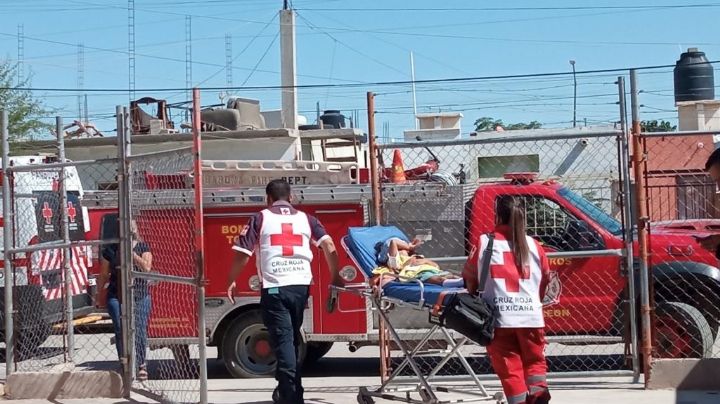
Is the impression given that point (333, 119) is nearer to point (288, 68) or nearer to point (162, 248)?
point (288, 68)

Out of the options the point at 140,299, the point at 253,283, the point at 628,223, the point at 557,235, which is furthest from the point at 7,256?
the point at 628,223

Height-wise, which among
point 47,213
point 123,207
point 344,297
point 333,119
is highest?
point 333,119

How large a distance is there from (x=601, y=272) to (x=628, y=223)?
146 cm

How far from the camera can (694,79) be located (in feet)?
112

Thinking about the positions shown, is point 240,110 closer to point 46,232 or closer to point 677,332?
point 46,232

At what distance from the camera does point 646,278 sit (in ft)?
28.9

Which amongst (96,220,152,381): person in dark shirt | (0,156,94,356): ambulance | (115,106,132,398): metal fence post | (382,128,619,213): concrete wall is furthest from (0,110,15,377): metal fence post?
(382,128,619,213): concrete wall

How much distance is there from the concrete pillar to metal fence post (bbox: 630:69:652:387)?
73.4ft

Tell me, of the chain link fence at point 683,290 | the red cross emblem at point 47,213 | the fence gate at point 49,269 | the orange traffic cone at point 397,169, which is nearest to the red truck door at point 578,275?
the chain link fence at point 683,290

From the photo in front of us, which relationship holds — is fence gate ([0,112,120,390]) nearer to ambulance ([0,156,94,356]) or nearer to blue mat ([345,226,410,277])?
ambulance ([0,156,94,356])

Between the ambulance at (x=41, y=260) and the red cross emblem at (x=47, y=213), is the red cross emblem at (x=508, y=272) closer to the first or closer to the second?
the ambulance at (x=41, y=260)

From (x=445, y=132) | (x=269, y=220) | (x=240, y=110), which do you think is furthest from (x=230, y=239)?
(x=240, y=110)

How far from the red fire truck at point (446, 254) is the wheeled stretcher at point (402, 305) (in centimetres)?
Result: 152

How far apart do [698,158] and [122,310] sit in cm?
1818
